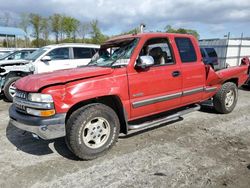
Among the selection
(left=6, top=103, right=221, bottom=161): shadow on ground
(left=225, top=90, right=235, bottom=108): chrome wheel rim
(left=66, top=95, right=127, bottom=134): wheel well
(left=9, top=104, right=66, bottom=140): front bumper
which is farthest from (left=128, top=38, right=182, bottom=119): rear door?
(left=225, top=90, right=235, bottom=108): chrome wheel rim

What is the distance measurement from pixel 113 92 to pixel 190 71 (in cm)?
196

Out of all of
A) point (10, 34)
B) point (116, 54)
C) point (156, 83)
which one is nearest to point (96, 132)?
point (156, 83)

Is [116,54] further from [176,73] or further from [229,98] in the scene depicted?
[229,98]

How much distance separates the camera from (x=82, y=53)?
32.4ft

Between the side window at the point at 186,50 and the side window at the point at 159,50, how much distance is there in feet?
0.86

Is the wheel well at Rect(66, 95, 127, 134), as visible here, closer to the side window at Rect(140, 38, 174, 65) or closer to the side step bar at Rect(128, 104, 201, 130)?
the side step bar at Rect(128, 104, 201, 130)

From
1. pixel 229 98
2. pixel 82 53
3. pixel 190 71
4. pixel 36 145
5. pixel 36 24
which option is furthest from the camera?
pixel 36 24

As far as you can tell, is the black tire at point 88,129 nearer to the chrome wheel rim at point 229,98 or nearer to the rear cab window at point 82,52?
the chrome wheel rim at point 229,98

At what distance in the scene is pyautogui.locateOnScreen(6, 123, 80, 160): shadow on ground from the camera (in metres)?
4.25

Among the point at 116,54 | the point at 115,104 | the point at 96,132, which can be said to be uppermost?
the point at 116,54

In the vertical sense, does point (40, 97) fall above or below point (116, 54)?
below

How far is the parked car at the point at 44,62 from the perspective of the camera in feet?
27.4

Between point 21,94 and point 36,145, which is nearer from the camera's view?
point 21,94

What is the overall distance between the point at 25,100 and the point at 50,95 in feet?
1.79
